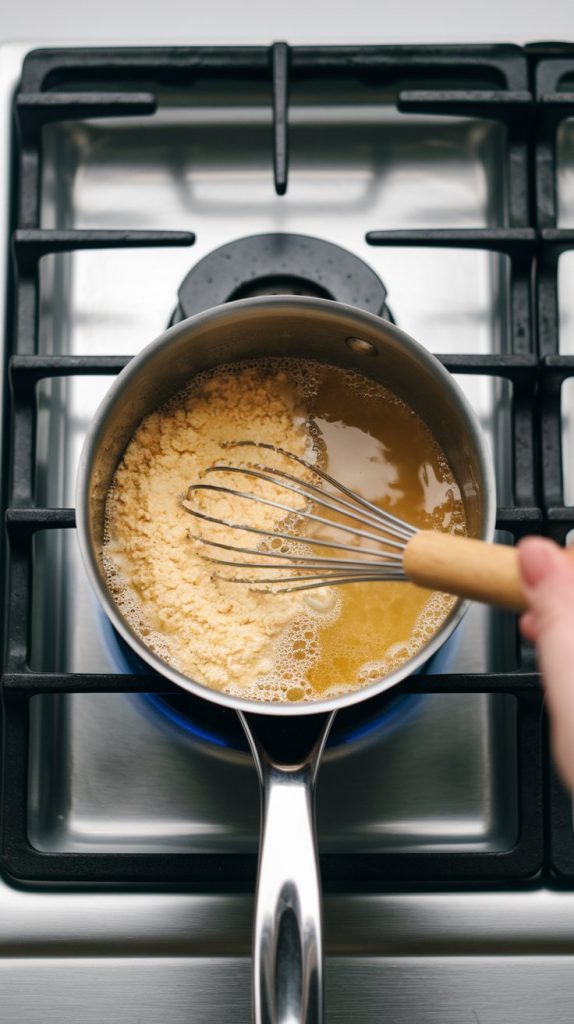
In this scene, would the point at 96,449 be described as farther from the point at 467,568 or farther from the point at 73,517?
the point at 467,568

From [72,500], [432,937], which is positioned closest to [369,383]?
[72,500]

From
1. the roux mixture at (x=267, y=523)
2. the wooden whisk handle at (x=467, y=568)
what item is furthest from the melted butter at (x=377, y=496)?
the wooden whisk handle at (x=467, y=568)

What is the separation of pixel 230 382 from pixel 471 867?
0.29 metres

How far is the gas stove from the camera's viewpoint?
46 centimetres

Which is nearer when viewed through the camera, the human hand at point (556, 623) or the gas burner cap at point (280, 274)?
the human hand at point (556, 623)

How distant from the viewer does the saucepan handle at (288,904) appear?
38 centimetres

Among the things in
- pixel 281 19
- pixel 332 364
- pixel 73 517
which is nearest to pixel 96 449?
pixel 73 517

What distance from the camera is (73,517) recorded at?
1.47ft

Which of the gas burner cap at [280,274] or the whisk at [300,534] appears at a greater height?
the gas burner cap at [280,274]

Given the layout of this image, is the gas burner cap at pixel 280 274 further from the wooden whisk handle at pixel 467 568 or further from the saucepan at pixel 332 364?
the wooden whisk handle at pixel 467 568

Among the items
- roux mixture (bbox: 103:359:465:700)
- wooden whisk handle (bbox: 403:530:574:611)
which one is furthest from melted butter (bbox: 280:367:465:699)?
wooden whisk handle (bbox: 403:530:574:611)

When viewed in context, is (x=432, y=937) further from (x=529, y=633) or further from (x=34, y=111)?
(x=34, y=111)

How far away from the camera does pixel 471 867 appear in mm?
455

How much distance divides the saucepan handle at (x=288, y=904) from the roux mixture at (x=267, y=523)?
0.21 feet
